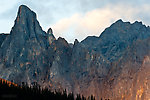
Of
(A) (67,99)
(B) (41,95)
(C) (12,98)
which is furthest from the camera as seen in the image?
(A) (67,99)

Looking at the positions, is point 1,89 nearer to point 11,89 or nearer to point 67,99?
point 11,89

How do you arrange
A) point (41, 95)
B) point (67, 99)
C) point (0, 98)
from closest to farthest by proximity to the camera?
point (0, 98) → point (41, 95) → point (67, 99)

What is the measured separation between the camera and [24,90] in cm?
13188

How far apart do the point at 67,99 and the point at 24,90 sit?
A: 33.3 m

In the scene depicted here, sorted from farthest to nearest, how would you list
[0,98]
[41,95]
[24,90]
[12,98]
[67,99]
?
1. [67,99]
2. [41,95]
3. [24,90]
4. [12,98]
5. [0,98]

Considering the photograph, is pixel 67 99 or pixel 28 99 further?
pixel 67 99

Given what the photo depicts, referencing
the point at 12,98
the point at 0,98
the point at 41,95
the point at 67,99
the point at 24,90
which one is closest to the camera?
the point at 0,98

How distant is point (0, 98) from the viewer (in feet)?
373

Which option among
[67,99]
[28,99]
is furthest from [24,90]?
[67,99]

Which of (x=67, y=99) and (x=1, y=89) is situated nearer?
(x=1, y=89)

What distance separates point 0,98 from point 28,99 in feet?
57.8

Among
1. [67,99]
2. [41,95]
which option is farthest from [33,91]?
[67,99]

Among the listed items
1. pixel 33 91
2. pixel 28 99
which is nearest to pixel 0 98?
pixel 28 99

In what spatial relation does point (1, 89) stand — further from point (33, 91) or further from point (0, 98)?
point (33, 91)
